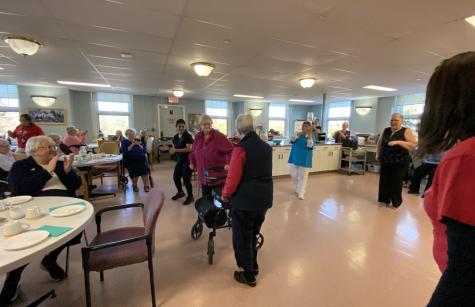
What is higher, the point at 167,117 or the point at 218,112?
the point at 218,112

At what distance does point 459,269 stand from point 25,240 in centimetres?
186

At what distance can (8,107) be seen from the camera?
22.1ft

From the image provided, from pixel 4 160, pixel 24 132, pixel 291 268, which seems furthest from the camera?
pixel 24 132

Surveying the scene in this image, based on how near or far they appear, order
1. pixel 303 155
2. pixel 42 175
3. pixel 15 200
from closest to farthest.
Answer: pixel 15 200 < pixel 42 175 < pixel 303 155

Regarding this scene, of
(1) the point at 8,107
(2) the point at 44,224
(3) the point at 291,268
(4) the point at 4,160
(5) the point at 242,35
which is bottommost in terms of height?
(3) the point at 291,268

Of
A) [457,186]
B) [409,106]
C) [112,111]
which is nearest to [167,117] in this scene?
[112,111]

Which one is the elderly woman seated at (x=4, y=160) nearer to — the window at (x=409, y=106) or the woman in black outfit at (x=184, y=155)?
the woman in black outfit at (x=184, y=155)

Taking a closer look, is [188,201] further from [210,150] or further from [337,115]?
[337,115]

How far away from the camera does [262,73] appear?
16.0 ft

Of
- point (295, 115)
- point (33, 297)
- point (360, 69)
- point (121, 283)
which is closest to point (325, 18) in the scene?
point (360, 69)

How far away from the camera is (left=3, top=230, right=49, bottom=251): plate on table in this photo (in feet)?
3.76

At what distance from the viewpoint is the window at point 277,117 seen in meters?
11.6

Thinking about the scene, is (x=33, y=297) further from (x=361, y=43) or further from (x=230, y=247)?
(x=361, y=43)

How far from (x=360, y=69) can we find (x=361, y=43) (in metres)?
1.56
